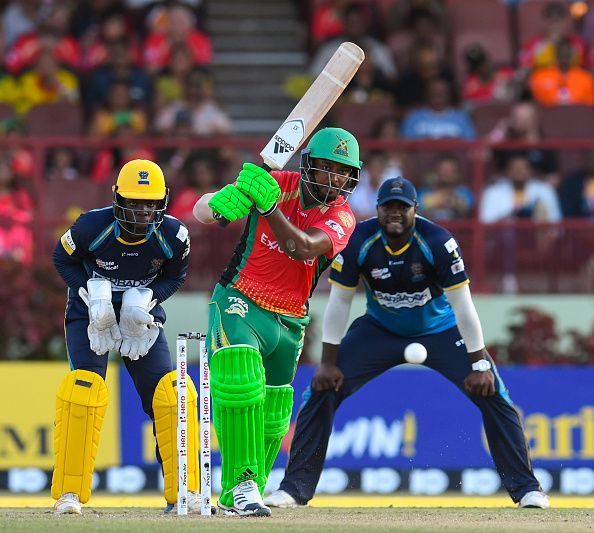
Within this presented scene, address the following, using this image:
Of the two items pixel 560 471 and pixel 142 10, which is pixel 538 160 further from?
pixel 142 10

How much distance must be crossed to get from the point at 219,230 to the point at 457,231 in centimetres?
204

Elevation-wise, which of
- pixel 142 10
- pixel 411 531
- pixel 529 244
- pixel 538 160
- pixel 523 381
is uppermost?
pixel 142 10

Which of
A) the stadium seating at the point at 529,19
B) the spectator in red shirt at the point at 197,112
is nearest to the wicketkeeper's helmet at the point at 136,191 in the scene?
the spectator in red shirt at the point at 197,112

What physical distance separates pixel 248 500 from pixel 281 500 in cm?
120

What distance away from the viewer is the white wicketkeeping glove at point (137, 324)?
26.4ft

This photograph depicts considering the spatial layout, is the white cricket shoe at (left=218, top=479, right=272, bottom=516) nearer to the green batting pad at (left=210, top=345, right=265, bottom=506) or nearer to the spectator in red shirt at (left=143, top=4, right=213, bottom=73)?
the green batting pad at (left=210, top=345, right=265, bottom=506)

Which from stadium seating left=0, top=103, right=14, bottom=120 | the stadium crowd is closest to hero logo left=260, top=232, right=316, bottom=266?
the stadium crowd

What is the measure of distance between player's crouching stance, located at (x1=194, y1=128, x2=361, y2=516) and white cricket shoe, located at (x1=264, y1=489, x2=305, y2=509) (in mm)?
557

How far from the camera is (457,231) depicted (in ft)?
42.3

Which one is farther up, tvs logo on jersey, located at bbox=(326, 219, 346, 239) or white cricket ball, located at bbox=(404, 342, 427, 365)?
tvs logo on jersey, located at bbox=(326, 219, 346, 239)

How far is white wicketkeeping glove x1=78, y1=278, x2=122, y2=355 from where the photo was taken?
26.1 ft

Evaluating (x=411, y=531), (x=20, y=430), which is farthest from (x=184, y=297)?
(x=411, y=531)

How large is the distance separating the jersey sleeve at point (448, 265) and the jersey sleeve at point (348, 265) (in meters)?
0.46

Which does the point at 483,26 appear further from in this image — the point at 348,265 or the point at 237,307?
the point at 237,307
